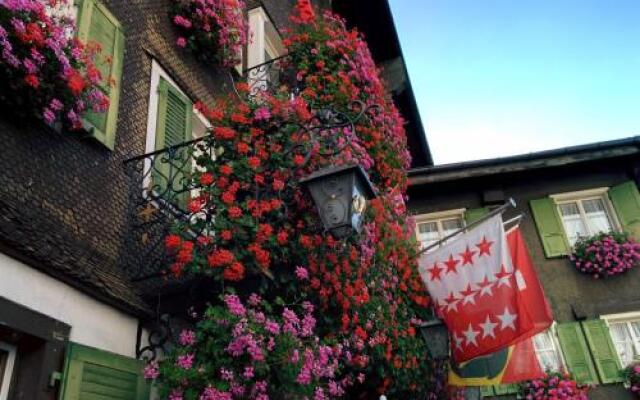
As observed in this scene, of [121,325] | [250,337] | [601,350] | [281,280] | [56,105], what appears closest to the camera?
[250,337]

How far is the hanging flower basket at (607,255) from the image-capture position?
12.0 m

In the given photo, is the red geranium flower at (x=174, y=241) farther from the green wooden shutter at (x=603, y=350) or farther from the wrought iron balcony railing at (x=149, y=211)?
the green wooden shutter at (x=603, y=350)

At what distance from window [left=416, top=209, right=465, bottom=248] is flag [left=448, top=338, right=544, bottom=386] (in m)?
6.35

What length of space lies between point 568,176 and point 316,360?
35.9 feet

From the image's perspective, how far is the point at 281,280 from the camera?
491 cm

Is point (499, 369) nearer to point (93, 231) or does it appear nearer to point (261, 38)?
point (93, 231)

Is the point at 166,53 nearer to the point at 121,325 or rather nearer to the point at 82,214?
the point at 82,214

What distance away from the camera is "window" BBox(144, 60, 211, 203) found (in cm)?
600

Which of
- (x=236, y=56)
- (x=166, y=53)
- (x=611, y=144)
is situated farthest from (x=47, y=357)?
(x=611, y=144)

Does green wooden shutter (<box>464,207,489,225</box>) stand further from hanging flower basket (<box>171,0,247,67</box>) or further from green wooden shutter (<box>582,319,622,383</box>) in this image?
hanging flower basket (<box>171,0,247,67</box>)

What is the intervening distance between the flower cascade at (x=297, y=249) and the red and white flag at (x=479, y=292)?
0.40 m

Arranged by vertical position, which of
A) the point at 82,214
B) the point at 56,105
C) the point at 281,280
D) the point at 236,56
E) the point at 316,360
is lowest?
the point at 316,360

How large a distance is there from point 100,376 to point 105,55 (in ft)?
9.64

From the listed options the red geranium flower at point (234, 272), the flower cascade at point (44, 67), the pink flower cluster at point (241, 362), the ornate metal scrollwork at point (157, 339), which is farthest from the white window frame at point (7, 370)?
the flower cascade at point (44, 67)
